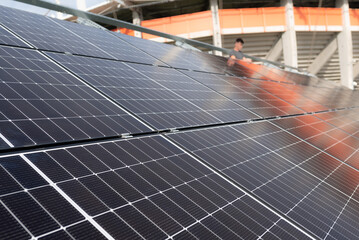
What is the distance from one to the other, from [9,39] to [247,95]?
5816 mm

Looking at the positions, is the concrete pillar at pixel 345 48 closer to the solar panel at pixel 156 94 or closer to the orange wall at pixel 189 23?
the orange wall at pixel 189 23

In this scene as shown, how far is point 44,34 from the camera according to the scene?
25.1 feet

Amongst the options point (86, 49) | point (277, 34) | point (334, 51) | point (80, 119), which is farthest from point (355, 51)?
point (80, 119)

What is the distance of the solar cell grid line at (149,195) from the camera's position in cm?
272

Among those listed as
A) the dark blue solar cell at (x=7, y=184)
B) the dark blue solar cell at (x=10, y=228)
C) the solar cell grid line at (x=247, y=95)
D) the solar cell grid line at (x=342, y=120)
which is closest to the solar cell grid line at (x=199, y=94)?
the solar cell grid line at (x=247, y=95)

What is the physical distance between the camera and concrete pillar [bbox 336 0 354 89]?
34.0 m

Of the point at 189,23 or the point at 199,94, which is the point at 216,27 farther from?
the point at 199,94

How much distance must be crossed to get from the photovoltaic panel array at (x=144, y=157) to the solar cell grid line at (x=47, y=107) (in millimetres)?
19

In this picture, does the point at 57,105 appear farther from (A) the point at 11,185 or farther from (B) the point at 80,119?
(A) the point at 11,185

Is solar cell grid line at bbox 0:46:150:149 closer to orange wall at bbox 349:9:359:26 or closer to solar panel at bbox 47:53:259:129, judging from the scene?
solar panel at bbox 47:53:259:129

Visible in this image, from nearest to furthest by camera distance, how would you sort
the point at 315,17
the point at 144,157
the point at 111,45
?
the point at 144,157 → the point at 111,45 → the point at 315,17

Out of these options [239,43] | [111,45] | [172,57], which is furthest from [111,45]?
[239,43]

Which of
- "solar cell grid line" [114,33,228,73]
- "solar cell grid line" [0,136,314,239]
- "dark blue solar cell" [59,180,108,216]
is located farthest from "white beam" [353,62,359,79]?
"dark blue solar cell" [59,180,108,216]

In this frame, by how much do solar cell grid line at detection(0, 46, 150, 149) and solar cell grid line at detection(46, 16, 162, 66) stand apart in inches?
110
